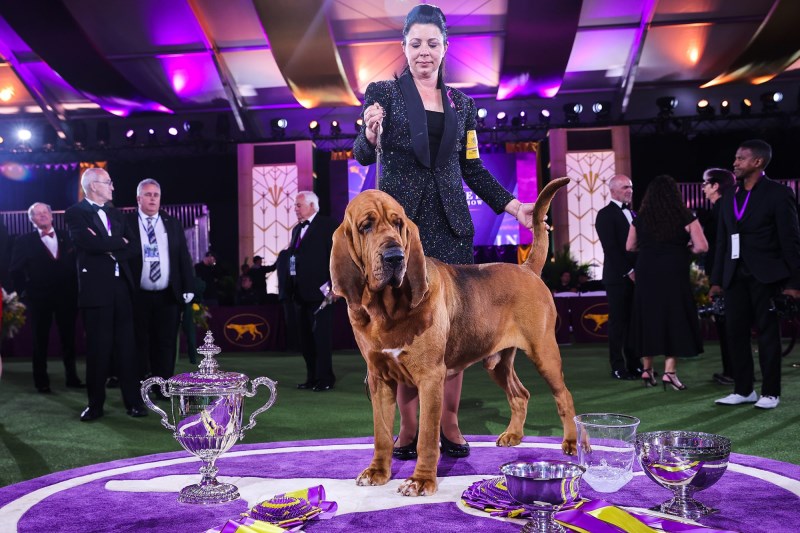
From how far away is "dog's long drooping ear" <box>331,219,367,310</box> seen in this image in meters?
2.80

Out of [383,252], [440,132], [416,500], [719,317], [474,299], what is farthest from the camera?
[719,317]

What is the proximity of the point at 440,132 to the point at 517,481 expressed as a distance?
184cm

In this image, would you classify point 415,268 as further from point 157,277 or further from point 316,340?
point 316,340

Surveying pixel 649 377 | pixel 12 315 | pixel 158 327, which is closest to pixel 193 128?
pixel 12 315

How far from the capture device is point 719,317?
23.8 feet

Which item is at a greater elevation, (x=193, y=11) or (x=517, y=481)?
(x=193, y=11)

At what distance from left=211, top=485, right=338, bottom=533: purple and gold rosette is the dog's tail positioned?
1555 millimetres

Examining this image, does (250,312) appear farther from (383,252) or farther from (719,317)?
(383,252)

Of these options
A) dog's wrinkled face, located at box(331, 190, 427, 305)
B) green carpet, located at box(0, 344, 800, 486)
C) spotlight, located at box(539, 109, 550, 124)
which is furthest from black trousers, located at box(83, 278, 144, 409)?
spotlight, located at box(539, 109, 550, 124)

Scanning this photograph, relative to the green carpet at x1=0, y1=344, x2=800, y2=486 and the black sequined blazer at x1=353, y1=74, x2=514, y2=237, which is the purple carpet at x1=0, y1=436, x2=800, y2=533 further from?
the black sequined blazer at x1=353, y1=74, x2=514, y2=237

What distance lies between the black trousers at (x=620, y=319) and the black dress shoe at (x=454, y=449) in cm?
452

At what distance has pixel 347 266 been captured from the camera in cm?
281

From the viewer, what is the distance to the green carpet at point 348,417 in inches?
179

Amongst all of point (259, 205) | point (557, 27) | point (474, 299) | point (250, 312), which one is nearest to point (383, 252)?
point (474, 299)
